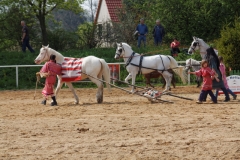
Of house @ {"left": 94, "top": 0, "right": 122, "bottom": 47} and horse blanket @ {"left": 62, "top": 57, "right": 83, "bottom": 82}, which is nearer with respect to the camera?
horse blanket @ {"left": 62, "top": 57, "right": 83, "bottom": 82}

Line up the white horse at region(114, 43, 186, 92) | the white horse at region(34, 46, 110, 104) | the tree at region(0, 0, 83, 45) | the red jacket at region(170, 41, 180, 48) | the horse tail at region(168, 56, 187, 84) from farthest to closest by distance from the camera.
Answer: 1. the tree at region(0, 0, 83, 45)
2. the red jacket at region(170, 41, 180, 48)
3. the horse tail at region(168, 56, 187, 84)
4. the white horse at region(114, 43, 186, 92)
5. the white horse at region(34, 46, 110, 104)

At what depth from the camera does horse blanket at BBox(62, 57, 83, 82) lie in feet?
61.3

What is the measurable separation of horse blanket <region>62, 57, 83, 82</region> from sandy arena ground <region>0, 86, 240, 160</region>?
798mm

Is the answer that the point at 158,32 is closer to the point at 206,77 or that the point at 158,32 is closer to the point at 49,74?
the point at 206,77

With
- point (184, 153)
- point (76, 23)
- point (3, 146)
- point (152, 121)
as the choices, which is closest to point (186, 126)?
point (152, 121)

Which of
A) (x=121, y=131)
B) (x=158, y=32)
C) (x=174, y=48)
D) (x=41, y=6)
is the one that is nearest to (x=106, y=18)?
(x=41, y=6)

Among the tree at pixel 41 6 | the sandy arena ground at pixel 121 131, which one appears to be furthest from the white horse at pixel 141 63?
the tree at pixel 41 6

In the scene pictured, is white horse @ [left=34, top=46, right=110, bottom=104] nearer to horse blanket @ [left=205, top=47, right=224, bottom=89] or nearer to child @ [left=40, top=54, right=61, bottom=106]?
child @ [left=40, top=54, right=61, bottom=106]

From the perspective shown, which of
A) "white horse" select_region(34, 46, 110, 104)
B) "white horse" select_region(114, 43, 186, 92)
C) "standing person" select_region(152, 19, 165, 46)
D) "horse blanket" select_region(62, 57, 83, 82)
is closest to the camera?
"horse blanket" select_region(62, 57, 83, 82)

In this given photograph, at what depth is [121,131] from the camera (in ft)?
41.1

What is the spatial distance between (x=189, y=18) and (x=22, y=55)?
9.53 metres

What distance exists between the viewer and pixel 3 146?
1104 centimetres

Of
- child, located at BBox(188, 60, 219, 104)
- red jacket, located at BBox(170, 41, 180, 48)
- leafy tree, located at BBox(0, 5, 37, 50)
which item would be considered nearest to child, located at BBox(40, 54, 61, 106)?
child, located at BBox(188, 60, 219, 104)

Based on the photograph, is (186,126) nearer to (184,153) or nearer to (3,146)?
(184,153)
